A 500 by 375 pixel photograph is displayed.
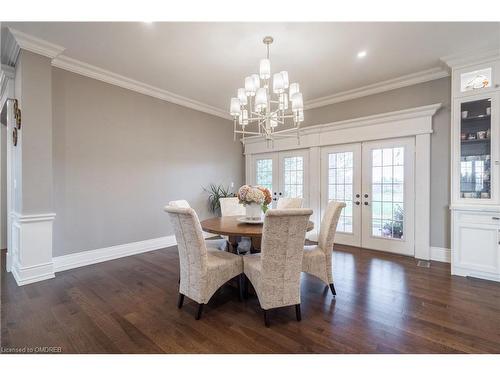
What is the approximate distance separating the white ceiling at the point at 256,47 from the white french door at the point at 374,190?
120 cm

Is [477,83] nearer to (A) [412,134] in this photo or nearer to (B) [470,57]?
(B) [470,57]

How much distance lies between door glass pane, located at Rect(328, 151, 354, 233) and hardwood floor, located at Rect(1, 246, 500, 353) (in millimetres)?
1439

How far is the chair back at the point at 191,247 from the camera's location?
1.86 meters

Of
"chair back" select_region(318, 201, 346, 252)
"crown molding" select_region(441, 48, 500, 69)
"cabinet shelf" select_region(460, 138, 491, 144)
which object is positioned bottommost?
"chair back" select_region(318, 201, 346, 252)

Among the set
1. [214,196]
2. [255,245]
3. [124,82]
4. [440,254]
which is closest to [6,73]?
[124,82]

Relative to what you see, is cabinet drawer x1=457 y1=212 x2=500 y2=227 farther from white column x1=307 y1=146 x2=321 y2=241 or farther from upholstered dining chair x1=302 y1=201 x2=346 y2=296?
white column x1=307 y1=146 x2=321 y2=241

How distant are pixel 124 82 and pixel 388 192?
4655mm

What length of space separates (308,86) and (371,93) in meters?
1.12

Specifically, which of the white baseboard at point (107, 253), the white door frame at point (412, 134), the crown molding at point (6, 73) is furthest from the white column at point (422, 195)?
the crown molding at point (6, 73)

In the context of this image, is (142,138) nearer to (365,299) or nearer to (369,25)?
(369,25)

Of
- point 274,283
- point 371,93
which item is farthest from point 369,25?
point 274,283

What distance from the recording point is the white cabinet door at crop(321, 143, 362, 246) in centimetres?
411

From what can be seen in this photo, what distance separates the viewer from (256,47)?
272 cm

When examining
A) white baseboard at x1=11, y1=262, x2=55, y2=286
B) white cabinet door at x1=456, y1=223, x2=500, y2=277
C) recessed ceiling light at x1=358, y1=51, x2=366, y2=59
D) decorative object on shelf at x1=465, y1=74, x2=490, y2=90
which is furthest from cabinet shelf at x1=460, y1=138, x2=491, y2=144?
white baseboard at x1=11, y1=262, x2=55, y2=286
